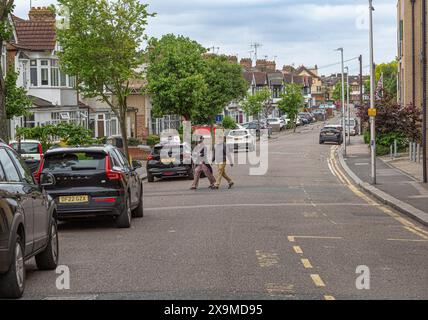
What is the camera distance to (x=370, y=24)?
31250 millimetres

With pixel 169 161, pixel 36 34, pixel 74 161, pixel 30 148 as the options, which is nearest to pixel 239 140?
pixel 36 34

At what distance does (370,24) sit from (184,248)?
20143 mm

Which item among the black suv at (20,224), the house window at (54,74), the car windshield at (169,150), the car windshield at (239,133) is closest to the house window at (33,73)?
the house window at (54,74)

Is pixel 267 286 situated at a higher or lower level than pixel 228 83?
lower

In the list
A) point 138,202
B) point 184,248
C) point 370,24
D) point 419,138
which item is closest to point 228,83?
point 419,138

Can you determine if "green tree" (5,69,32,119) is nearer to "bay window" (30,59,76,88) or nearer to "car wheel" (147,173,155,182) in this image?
"car wheel" (147,173,155,182)

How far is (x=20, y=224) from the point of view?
31.5 ft

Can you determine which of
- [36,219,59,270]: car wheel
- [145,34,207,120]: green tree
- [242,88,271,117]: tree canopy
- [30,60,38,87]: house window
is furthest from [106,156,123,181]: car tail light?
[242,88,271,117]: tree canopy

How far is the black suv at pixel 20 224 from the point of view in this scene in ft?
29.6

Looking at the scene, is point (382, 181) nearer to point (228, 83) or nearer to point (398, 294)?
point (398, 294)

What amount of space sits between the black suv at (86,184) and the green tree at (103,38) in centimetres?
2162

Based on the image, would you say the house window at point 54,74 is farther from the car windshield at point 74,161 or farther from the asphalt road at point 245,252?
the car windshield at point 74,161

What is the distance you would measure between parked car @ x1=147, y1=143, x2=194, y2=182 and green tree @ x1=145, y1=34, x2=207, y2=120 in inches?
956
